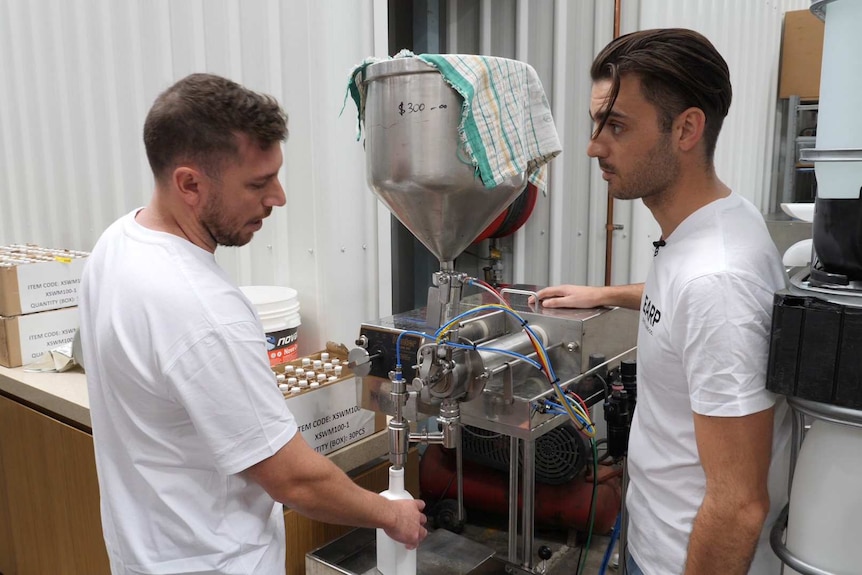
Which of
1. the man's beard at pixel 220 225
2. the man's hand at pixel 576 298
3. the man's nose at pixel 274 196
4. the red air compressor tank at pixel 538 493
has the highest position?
the man's nose at pixel 274 196

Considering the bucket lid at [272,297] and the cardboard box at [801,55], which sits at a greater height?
the cardboard box at [801,55]

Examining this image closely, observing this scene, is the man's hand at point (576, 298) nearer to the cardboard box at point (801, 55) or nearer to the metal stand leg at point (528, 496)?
the metal stand leg at point (528, 496)

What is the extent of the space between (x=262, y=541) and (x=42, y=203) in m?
2.63

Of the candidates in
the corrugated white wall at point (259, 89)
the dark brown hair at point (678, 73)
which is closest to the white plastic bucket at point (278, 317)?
the corrugated white wall at point (259, 89)

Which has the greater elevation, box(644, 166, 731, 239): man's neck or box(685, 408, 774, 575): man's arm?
box(644, 166, 731, 239): man's neck

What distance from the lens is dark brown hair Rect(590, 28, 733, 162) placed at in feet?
3.48

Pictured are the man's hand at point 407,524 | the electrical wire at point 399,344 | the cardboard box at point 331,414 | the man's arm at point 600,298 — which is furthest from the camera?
the cardboard box at point 331,414

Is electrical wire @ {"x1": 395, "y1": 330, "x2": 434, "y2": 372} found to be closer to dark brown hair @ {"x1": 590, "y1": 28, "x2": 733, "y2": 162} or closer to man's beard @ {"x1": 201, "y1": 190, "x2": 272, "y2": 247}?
man's beard @ {"x1": 201, "y1": 190, "x2": 272, "y2": 247}

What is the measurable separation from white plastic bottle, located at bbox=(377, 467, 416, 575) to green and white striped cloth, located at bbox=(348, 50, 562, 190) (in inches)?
24.1

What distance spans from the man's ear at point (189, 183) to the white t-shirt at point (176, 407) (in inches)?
2.9

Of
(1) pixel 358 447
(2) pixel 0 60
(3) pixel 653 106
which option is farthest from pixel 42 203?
(3) pixel 653 106

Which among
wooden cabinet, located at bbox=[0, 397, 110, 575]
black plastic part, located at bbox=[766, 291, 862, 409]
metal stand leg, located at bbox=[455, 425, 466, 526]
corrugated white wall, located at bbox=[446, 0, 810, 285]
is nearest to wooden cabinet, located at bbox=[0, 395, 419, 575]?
wooden cabinet, located at bbox=[0, 397, 110, 575]

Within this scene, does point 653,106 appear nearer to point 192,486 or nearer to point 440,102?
point 440,102

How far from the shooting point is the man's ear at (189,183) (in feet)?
3.56
